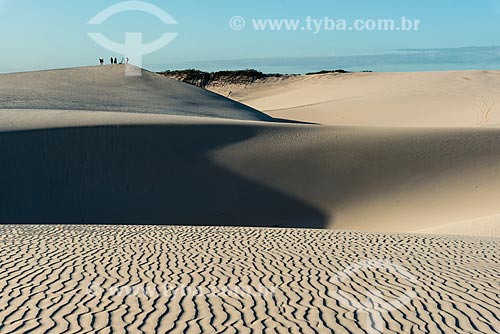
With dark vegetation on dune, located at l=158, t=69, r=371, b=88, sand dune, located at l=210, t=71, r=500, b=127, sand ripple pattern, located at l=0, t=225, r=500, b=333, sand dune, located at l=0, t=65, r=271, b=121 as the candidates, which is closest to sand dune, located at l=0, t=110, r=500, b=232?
sand ripple pattern, located at l=0, t=225, r=500, b=333

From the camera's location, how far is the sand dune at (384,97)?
138ft

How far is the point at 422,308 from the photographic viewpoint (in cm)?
639

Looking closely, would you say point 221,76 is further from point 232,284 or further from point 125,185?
point 232,284

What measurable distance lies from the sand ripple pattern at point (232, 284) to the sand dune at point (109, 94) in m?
19.1

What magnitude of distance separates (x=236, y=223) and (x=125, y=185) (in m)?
3.53

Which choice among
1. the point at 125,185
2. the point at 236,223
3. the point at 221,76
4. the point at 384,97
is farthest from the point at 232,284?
the point at 221,76

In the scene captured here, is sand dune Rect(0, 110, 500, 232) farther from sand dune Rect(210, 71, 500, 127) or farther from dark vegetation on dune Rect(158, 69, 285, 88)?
dark vegetation on dune Rect(158, 69, 285, 88)

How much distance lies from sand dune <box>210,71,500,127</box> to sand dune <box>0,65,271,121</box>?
338 inches

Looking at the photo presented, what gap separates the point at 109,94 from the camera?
33875 millimetres

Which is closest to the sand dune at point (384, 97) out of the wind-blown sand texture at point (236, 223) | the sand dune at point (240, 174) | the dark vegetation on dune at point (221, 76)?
the dark vegetation on dune at point (221, 76)

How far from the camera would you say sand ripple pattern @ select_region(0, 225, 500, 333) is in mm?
5734

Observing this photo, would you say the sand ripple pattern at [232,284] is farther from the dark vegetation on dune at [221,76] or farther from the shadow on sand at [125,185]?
the dark vegetation on dune at [221,76]

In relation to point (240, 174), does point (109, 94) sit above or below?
above

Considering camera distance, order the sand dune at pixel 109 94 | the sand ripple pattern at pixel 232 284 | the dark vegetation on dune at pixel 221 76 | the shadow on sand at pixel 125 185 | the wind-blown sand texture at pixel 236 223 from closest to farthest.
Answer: the sand ripple pattern at pixel 232 284 → the wind-blown sand texture at pixel 236 223 → the shadow on sand at pixel 125 185 → the sand dune at pixel 109 94 → the dark vegetation on dune at pixel 221 76
